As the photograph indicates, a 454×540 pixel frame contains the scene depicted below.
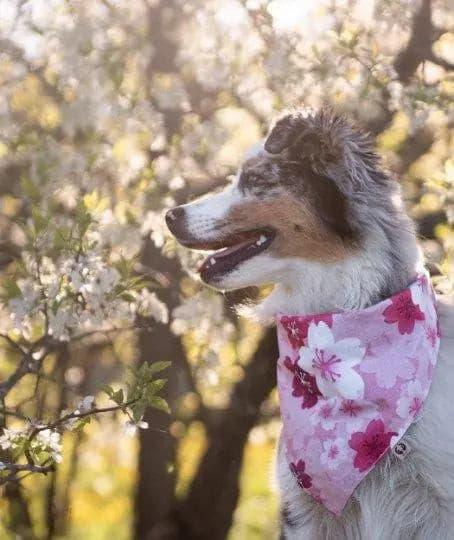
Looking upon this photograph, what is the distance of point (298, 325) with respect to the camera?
3.57 meters

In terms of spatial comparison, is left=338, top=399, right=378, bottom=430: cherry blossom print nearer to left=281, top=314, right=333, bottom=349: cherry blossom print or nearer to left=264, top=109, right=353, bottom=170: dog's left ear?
left=281, top=314, right=333, bottom=349: cherry blossom print

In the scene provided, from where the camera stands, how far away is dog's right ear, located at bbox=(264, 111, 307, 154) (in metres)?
3.64

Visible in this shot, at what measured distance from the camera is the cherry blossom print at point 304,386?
3.60m

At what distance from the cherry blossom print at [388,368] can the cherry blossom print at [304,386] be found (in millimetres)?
259

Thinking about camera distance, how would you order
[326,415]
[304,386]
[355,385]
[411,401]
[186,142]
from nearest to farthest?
1. [411,401]
2. [355,385]
3. [326,415]
4. [304,386]
5. [186,142]

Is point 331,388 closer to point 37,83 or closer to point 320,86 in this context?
point 320,86

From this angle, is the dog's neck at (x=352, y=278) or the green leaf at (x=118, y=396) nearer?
the green leaf at (x=118, y=396)

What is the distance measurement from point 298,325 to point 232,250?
1.33 ft

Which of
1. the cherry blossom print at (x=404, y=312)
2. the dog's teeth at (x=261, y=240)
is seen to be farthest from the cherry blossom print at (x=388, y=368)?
the dog's teeth at (x=261, y=240)

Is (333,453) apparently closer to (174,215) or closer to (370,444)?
(370,444)

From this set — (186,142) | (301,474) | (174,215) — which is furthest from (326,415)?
(186,142)

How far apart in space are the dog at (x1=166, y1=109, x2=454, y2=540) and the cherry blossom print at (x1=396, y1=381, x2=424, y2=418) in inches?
1.8

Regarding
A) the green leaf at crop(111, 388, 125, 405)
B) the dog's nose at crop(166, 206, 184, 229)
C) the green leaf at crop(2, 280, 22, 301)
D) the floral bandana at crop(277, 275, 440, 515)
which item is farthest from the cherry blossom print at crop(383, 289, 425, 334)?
the green leaf at crop(2, 280, 22, 301)

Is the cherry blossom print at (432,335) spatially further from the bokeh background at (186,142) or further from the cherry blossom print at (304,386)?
the bokeh background at (186,142)
